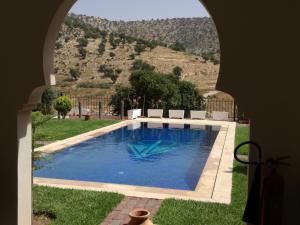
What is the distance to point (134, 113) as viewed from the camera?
20.3 m

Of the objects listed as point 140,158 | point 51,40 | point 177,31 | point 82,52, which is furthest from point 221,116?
point 177,31

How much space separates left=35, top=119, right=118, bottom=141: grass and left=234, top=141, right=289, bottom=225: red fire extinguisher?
453 inches

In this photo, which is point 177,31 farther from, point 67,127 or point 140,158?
point 140,158

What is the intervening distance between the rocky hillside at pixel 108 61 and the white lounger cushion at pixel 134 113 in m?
17.3

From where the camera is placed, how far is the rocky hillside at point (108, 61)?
42.9 metres

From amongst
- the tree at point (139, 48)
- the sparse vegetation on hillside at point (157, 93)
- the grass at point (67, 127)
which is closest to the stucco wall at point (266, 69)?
the grass at point (67, 127)

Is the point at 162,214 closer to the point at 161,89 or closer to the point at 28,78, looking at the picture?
the point at 28,78

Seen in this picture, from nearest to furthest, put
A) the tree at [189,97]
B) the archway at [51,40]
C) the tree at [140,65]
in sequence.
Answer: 1. the archway at [51,40]
2. the tree at [189,97]
3. the tree at [140,65]

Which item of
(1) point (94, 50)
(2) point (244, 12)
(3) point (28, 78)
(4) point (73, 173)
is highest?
(1) point (94, 50)

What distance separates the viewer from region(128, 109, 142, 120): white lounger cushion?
1991 cm

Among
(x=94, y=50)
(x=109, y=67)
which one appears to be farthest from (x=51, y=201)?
(x=94, y=50)

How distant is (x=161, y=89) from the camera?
2145 centimetres

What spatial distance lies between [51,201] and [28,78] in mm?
3799

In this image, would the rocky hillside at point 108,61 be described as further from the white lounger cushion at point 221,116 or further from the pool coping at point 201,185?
the pool coping at point 201,185
